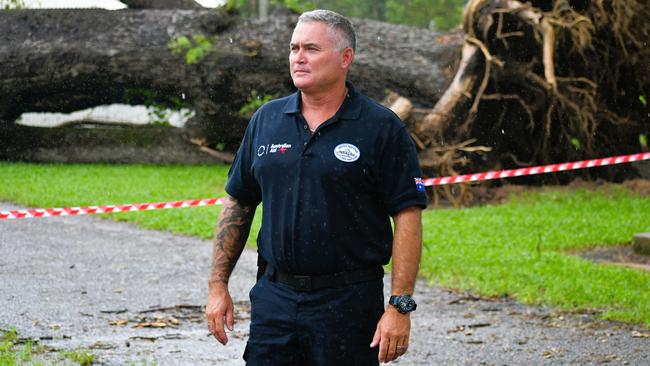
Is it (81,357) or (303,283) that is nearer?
(303,283)

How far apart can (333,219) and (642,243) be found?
746 cm

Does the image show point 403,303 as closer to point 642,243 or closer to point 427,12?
point 642,243

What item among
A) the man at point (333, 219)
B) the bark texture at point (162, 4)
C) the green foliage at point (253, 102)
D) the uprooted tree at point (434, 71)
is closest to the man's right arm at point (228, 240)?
the man at point (333, 219)

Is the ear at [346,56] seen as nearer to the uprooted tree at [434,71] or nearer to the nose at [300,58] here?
the nose at [300,58]

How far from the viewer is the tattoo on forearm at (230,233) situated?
3.78m

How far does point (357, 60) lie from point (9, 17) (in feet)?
21.9

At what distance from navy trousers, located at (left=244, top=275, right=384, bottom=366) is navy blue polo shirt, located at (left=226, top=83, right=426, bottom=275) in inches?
3.6

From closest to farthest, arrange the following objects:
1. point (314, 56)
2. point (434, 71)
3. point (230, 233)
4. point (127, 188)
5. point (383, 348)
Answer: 1. point (383, 348)
2. point (314, 56)
3. point (230, 233)
4. point (127, 188)
5. point (434, 71)

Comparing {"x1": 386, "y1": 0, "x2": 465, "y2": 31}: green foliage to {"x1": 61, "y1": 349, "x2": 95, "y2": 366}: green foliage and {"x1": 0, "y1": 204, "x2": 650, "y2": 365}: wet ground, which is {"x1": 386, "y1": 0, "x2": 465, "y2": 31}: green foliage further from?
{"x1": 61, "y1": 349, "x2": 95, "y2": 366}: green foliage

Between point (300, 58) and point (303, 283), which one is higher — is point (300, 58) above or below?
above

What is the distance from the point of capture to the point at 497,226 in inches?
472

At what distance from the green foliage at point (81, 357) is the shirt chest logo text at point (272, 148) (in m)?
2.63

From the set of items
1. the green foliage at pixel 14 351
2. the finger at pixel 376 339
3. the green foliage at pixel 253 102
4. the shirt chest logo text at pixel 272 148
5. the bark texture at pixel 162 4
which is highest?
the shirt chest logo text at pixel 272 148

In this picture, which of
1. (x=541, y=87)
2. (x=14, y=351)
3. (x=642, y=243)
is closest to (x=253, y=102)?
(x=541, y=87)
